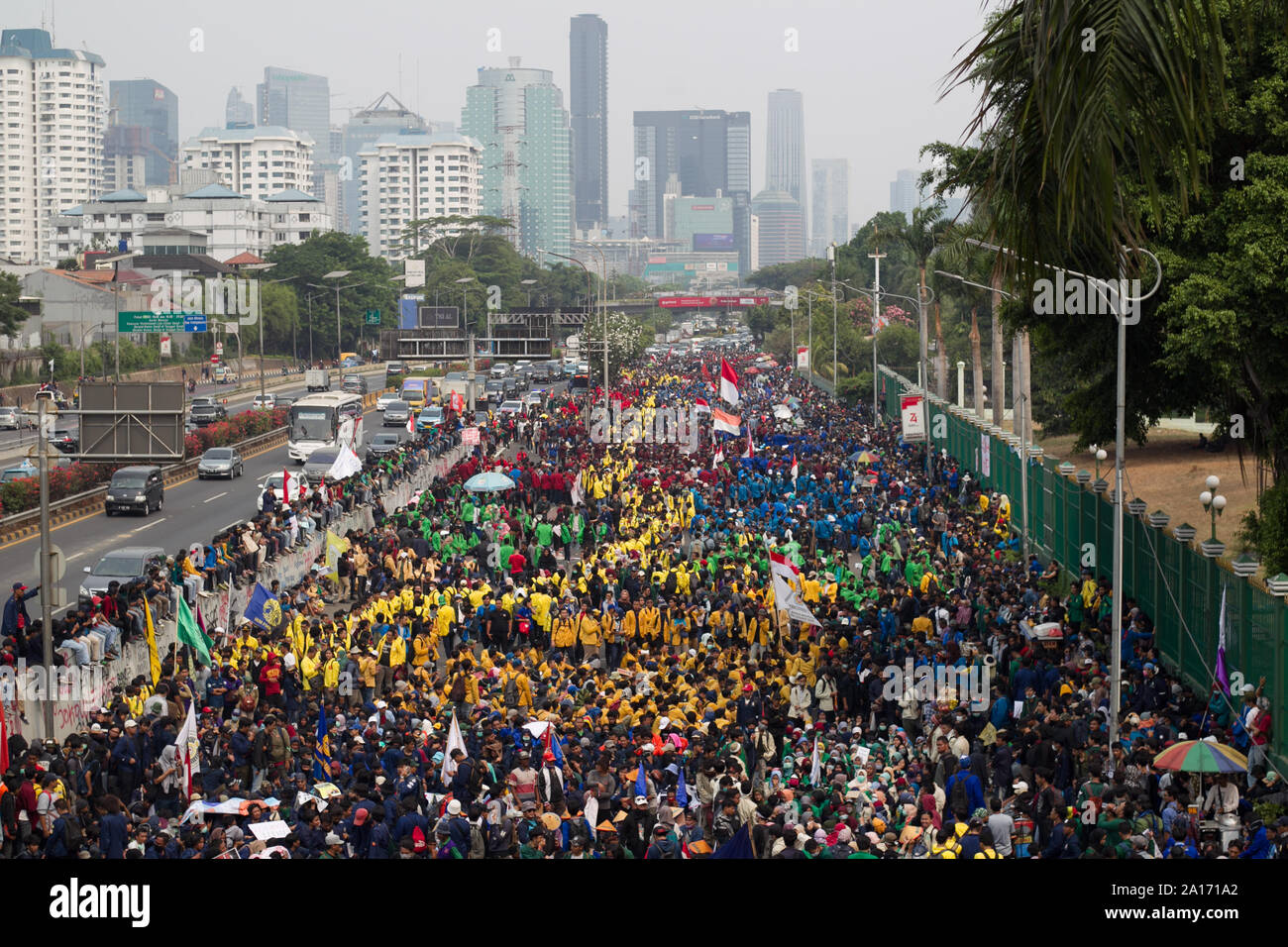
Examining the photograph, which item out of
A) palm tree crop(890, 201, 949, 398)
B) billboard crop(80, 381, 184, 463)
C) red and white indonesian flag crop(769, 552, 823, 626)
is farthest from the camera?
palm tree crop(890, 201, 949, 398)

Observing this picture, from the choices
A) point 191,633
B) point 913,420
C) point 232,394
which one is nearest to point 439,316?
point 232,394

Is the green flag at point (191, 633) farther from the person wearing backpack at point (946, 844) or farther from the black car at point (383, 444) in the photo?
the black car at point (383, 444)

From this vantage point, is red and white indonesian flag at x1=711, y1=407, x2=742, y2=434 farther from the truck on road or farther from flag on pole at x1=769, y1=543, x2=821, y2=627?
the truck on road

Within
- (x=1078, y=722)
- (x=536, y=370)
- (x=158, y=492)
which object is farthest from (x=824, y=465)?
(x=536, y=370)

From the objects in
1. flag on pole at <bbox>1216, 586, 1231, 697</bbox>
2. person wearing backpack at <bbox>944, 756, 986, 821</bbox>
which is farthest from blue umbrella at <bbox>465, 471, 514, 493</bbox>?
person wearing backpack at <bbox>944, 756, 986, 821</bbox>

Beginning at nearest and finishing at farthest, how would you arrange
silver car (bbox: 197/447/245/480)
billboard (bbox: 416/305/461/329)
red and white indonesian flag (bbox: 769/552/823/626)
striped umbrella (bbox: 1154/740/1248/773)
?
striped umbrella (bbox: 1154/740/1248/773) < red and white indonesian flag (bbox: 769/552/823/626) < silver car (bbox: 197/447/245/480) < billboard (bbox: 416/305/461/329)
